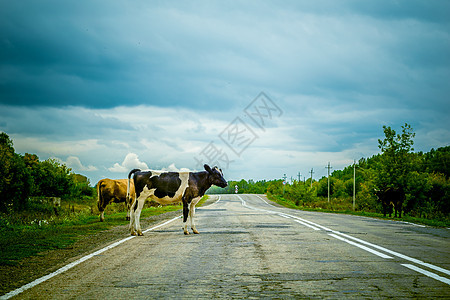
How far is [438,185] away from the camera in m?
42.6

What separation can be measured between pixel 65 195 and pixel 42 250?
61.8 metres

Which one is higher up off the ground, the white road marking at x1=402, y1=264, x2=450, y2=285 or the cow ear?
the cow ear

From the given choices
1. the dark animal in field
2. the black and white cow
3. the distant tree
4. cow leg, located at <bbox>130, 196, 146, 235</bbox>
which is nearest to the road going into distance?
cow leg, located at <bbox>130, 196, 146, 235</bbox>

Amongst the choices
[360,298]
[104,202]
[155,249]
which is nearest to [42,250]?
[155,249]

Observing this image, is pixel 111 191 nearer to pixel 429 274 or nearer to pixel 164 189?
pixel 164 189

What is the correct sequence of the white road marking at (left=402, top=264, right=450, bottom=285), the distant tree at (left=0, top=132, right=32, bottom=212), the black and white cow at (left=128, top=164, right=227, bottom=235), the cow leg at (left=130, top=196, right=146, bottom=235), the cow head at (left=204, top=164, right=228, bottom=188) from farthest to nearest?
the distant tree at (left=0, top=132, right=32, bottom=212) → the cow head at (left=204, top=164, right=228, bottom=188) → the black and white cow at (left=128, top=164, right=227, bottom=235) → the cow leg at (left=130, top=196, right=146, bottom=235) → the white road marking at (left=402, top=264, right=450, bottom=285)

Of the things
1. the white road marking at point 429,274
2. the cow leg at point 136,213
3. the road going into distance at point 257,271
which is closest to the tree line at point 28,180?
the cow leg at point 136,213

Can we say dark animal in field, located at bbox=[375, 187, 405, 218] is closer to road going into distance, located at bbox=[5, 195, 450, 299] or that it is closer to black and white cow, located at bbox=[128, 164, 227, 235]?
road going into distance, located at bbox=[5, 195, 450, 299]

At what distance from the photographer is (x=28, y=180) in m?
50.5

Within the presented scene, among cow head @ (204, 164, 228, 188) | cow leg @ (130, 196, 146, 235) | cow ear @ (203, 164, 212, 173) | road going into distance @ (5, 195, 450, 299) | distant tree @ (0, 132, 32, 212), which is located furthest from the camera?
distant tree @ (0, 132, 32, 212)

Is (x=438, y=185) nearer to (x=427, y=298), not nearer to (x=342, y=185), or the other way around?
(x=427, y=298)

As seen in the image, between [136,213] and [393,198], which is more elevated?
[393,198]

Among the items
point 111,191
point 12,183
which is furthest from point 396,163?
point 12,183

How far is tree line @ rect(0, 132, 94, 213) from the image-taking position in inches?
1839
